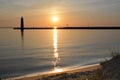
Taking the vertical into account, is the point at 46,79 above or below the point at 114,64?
below

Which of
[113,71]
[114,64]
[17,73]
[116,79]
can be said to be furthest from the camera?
[17,73]

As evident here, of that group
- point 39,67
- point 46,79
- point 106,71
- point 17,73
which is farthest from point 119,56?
point 39,67

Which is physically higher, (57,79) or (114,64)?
(114,64)

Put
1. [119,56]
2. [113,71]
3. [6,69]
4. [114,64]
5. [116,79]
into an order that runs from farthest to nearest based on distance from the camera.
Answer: [6,69] < [119,56] < [114,64] < [113,71] < [116,79]

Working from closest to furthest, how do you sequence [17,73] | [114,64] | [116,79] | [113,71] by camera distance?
[116,79] < [113,71] < [114,64] < [17,73]

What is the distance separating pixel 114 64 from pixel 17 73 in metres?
10.5

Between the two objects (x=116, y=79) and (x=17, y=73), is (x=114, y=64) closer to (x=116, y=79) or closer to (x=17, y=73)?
(x=116, y=79)

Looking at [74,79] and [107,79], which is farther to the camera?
[74,79]

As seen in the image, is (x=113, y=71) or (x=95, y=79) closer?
(x=95, y=79)

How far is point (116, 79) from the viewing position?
10.3m

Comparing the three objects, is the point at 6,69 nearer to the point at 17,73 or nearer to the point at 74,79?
the point at 17,73

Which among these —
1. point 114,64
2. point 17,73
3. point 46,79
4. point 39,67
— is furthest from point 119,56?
point 39,67

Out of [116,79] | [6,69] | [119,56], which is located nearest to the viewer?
[116,79]

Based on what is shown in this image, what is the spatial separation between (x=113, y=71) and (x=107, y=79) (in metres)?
1.13
